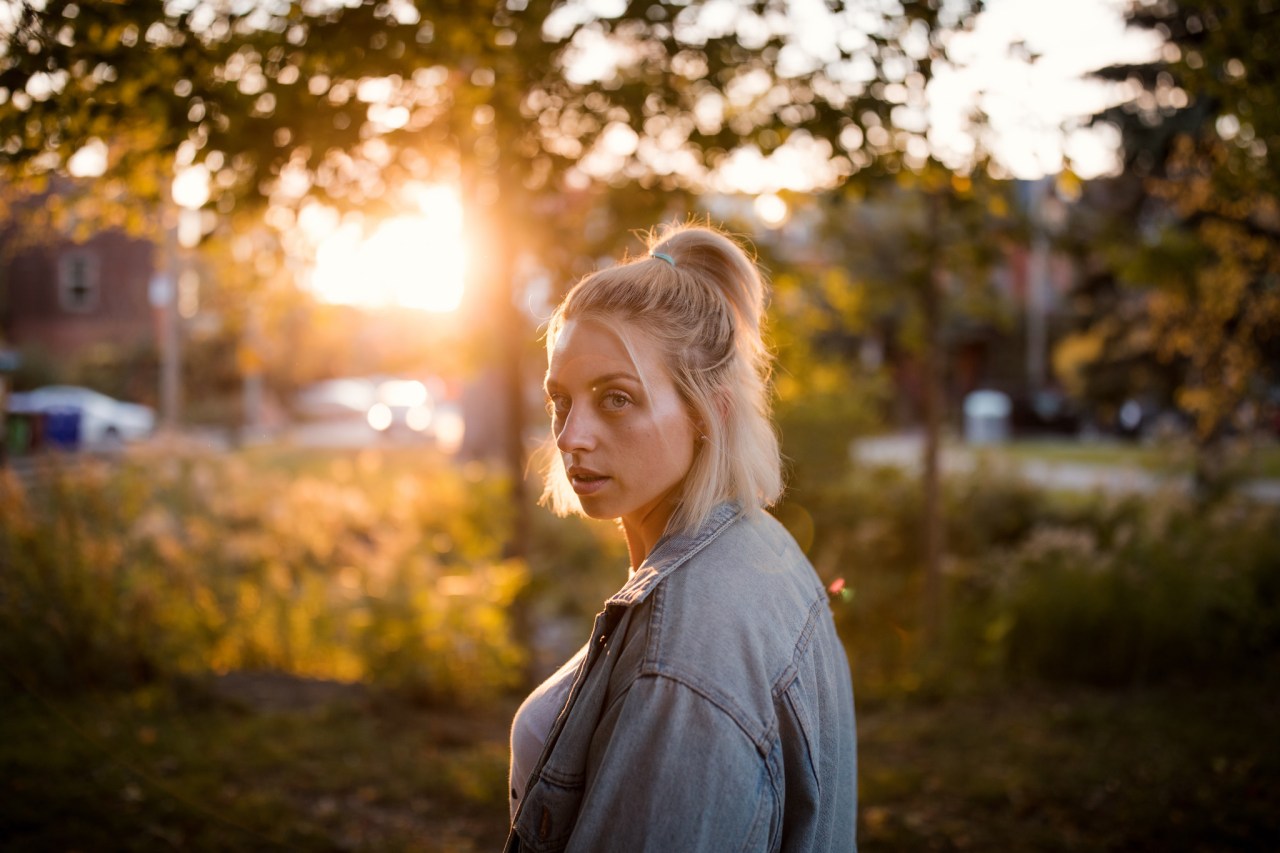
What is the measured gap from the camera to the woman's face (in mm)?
1764

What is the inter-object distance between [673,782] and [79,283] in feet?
142

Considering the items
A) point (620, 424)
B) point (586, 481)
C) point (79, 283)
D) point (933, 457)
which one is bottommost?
point (933, 457)

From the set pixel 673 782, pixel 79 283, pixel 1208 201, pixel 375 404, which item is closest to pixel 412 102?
pixel 673 782

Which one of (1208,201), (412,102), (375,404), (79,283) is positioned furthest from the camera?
Answer: (79,283)

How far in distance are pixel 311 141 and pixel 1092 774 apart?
461 cm

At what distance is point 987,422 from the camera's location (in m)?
30.5

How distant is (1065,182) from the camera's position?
445cm

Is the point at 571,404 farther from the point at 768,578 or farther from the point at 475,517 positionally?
the point at 475,517

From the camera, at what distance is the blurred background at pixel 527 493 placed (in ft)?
13.5

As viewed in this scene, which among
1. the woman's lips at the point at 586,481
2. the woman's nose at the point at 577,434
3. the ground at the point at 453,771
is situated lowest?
the ground at the point at 453,771

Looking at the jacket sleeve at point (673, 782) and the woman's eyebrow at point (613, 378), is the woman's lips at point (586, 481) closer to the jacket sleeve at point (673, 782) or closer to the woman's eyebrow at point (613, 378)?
the woman's eyebrow at point (613, 378)

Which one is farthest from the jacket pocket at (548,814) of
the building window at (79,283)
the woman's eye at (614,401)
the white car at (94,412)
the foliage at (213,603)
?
the building window at (79,283)

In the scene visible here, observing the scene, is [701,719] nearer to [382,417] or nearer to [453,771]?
[453,771]

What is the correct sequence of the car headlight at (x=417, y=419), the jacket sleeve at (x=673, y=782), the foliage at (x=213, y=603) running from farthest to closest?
the car headlight at (x=417, y=419), the foliage at (x=213, y=603), the jacket sleeve at (x=673, y=782)
